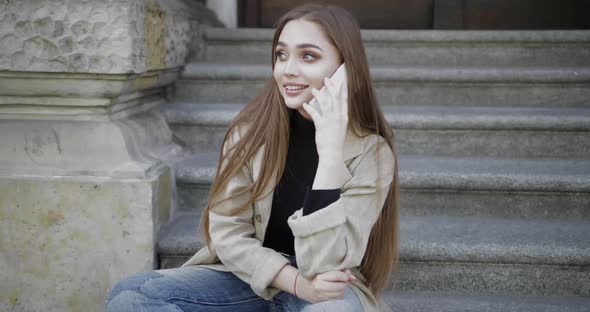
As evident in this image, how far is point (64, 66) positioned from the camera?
6.43ft

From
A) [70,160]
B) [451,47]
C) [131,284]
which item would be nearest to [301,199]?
[131,284]

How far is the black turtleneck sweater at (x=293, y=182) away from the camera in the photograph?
5.61ft

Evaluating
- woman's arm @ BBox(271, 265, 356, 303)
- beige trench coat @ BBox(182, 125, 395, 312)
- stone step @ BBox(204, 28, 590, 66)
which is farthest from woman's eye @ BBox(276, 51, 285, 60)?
stone step @ BBox(204, 28, 590, 66)

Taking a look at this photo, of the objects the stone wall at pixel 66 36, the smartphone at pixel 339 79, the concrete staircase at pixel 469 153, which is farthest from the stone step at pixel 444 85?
the smartphone at pixel 339 79

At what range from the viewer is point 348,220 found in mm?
1503

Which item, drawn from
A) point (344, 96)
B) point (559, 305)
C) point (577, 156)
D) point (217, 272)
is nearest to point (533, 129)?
point (577, 156)

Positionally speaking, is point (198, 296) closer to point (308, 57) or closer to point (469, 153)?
point (308, 57)

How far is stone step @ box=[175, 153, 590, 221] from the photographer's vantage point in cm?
222

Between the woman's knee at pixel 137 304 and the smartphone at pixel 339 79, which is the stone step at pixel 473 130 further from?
the woman's knee at pixel 137 304

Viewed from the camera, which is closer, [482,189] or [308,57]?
[308,57]

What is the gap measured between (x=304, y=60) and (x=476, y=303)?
97 centimetres

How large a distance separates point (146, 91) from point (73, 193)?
0.55 meters

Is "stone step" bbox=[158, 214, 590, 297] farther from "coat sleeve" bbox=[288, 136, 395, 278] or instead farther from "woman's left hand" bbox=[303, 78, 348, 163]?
"woman's left hand" bbox=[303, 78, 348, 163]

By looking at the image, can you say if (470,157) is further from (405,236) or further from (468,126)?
(405,236)
